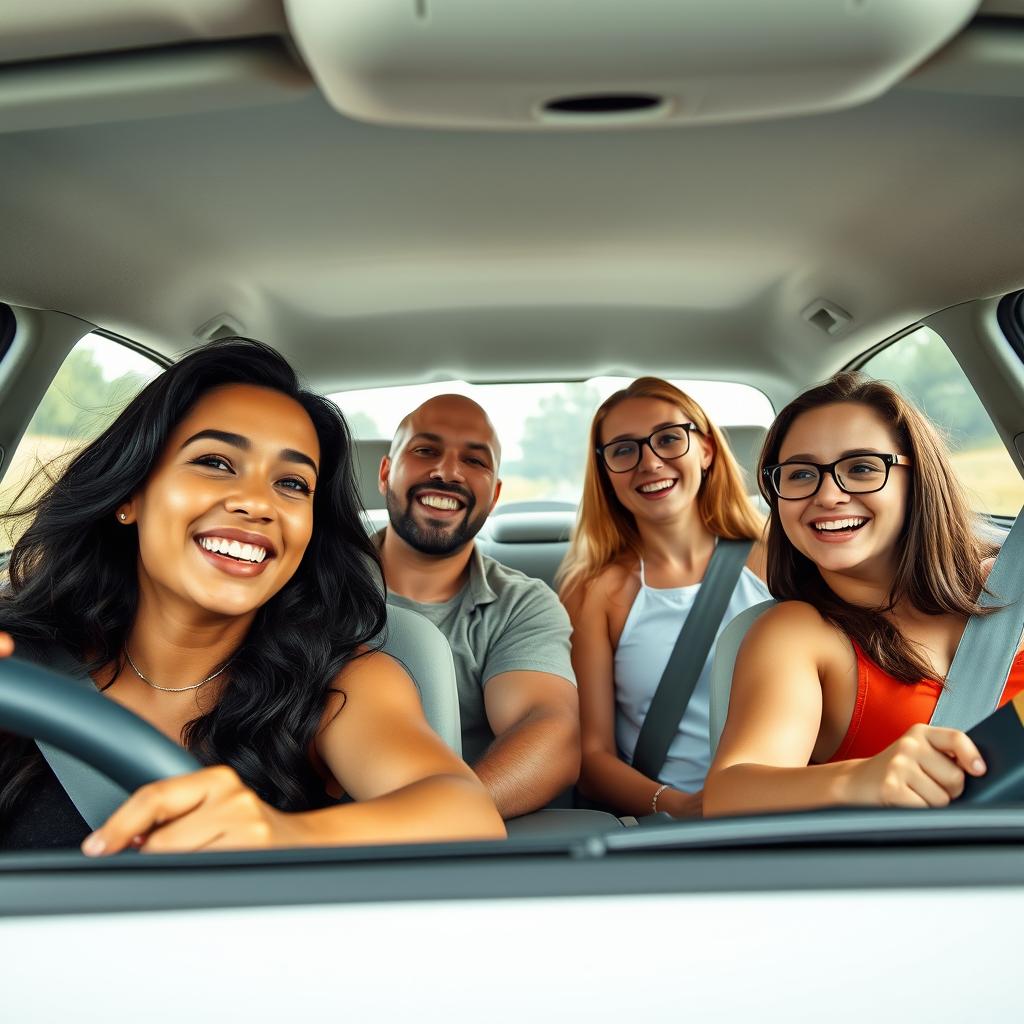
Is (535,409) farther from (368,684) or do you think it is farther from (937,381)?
(368,684)

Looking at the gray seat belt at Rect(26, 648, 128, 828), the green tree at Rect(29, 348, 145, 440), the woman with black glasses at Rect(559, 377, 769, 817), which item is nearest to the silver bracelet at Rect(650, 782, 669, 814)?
the woman with black glasses at Rect(559, 377, 769, 817)

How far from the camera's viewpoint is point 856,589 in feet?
6.47

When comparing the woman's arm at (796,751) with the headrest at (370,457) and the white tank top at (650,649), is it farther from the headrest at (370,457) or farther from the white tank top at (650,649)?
the headrest at (370,457)

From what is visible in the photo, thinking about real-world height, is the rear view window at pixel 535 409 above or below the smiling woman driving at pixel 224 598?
Answer: above

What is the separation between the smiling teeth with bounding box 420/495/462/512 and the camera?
2.86m

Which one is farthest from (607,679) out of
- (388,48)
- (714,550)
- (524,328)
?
(388,48)

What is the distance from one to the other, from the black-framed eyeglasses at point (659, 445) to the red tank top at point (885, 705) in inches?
45.7

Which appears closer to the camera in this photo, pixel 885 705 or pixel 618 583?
pixel 885 705

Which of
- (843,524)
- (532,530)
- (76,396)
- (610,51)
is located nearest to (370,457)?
(532,530)

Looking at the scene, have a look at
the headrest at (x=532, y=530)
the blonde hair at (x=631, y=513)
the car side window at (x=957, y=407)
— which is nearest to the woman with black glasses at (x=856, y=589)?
the car side window at (x=957, y=407)

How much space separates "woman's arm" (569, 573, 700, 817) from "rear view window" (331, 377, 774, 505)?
0.53 m

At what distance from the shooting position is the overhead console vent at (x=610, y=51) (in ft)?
3.43

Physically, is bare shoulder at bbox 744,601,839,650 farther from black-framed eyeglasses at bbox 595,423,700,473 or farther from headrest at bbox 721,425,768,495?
headrest at bbox 721,425,768,495

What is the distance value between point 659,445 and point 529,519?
1136 mm
